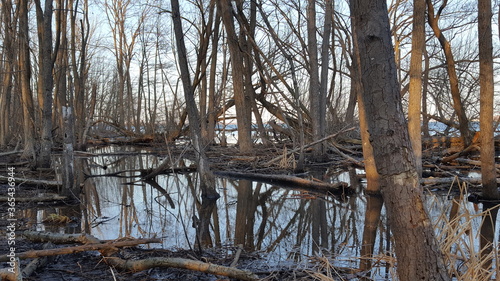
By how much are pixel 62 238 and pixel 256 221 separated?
3.23 m

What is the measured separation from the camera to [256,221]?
Result: 6738mm

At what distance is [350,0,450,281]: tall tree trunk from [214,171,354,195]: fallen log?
6.25 metres

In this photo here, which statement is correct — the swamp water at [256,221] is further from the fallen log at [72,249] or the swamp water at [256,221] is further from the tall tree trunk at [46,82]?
the tall tree trunk at [46,82]

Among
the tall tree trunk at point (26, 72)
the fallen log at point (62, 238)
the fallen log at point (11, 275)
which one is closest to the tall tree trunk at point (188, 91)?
the fallen log at point (62, 238)

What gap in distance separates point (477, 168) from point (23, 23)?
516 inches

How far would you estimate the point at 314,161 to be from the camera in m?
14.0

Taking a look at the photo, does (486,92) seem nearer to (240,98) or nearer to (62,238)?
(62,238)

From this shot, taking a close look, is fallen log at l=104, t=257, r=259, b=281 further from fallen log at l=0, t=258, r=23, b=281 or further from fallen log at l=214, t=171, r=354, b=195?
fallen log at l=214, t=171, r=354, b=195

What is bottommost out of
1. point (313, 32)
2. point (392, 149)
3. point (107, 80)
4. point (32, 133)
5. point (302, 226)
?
point (302, 226)

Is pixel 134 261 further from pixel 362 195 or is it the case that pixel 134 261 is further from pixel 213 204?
pixel 362 195

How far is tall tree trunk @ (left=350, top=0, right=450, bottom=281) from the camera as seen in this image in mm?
2330

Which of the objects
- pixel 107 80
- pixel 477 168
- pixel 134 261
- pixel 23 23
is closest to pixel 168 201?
pixel 134 261

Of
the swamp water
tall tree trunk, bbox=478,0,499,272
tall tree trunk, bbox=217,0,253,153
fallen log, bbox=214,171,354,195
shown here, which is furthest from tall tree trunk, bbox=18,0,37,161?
tall tree trunk, bbox=478,0,499,272

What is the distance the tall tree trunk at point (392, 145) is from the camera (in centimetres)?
233
